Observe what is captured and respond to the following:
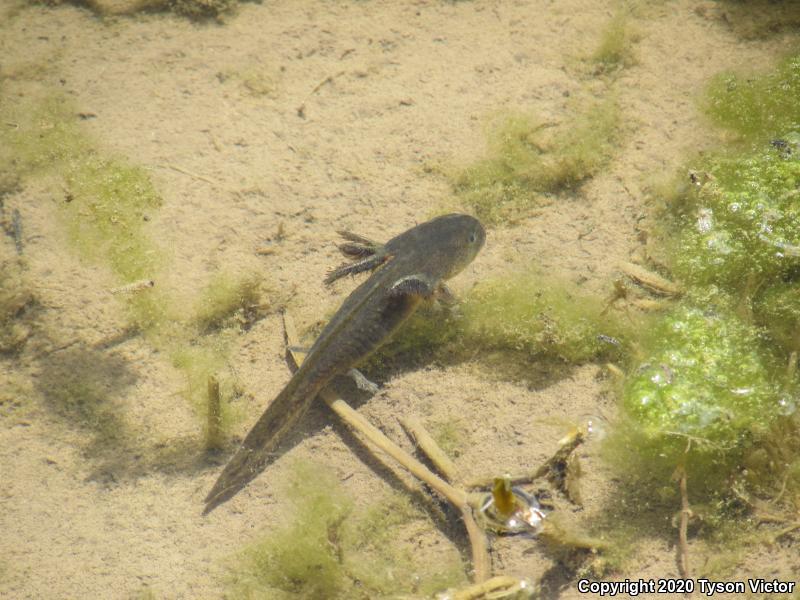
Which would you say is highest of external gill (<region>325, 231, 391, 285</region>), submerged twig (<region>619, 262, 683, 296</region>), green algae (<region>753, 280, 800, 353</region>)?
green algae (<region>753, 280, 800, 353</region>)

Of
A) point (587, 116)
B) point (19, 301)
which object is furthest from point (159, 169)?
point (587, 116)

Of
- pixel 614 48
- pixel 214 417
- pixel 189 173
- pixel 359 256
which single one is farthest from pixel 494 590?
pixel 614 48

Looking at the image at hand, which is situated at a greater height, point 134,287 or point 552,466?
point 552,466

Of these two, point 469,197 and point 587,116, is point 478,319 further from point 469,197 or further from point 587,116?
point 587,116

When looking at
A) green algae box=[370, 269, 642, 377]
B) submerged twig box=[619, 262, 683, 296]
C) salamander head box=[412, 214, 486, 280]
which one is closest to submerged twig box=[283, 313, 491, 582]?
green algae box=[370, 269, 642, 377]

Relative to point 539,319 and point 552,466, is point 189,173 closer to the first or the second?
point 539,319

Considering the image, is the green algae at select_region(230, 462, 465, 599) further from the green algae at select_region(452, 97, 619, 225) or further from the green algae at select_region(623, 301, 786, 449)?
the green algae at select_region(452, 97, 619, 225)

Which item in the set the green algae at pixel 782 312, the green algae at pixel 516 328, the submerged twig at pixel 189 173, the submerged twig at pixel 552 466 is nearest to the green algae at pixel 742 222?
the green algae at pixel 782 312
